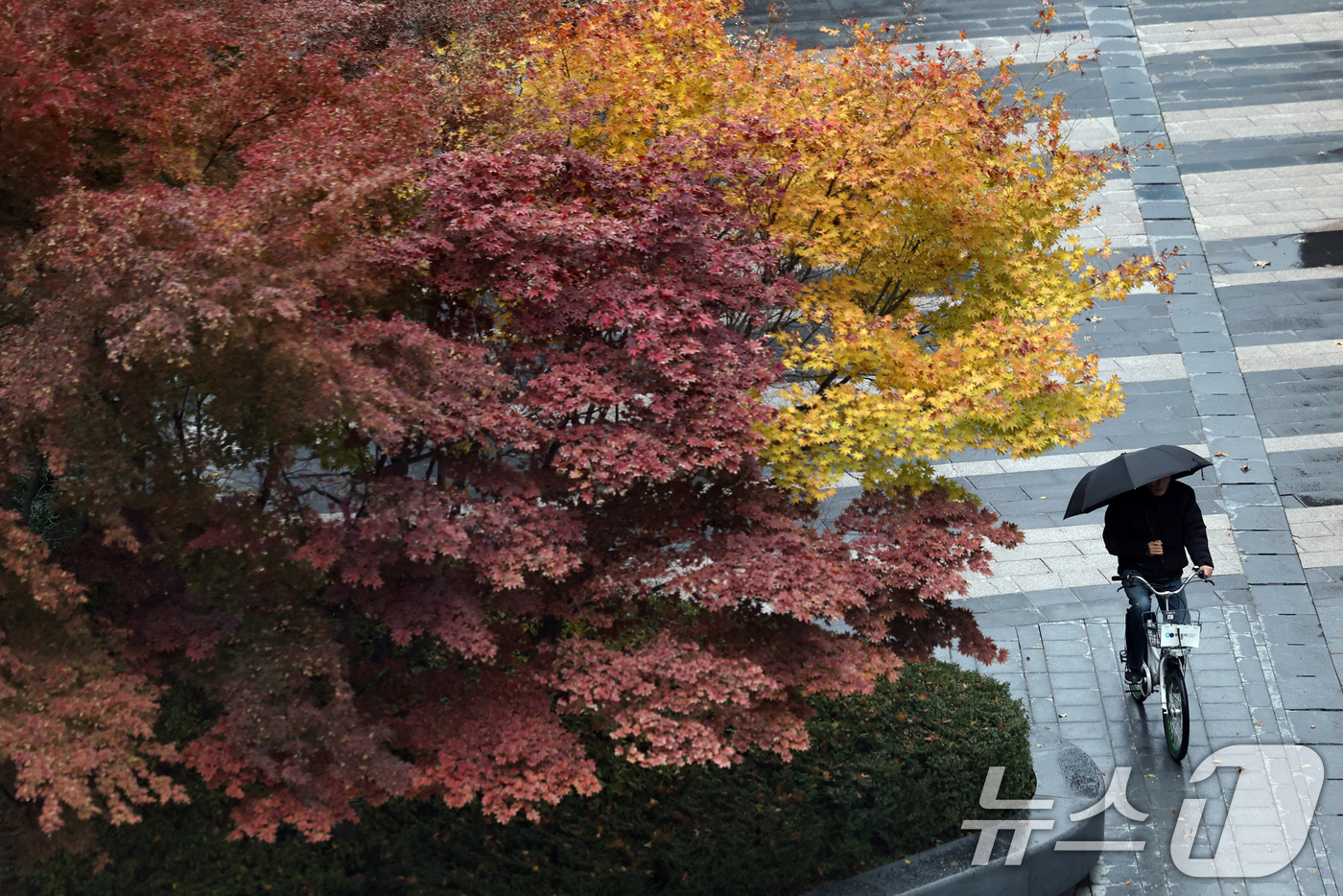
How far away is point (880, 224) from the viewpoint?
21.8 feet

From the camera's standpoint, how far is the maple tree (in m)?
4.79

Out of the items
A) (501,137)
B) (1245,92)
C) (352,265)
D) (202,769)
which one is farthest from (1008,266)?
(1245,92)

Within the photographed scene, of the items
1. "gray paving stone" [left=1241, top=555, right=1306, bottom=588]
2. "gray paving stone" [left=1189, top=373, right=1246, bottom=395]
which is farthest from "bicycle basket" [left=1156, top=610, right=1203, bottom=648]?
"gray paving stone" [left=1189, top=373, right=1246, bottom=395]

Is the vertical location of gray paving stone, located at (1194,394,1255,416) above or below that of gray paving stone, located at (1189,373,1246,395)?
below

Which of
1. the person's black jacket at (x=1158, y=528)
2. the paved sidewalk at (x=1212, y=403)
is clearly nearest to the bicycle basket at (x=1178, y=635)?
the person's black jacket at (x=1158, y=528)

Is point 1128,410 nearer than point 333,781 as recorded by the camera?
No

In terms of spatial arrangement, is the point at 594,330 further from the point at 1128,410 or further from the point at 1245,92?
the point at 1245,92

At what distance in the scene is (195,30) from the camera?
6.04 meters

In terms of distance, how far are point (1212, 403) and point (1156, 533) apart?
15.1ft

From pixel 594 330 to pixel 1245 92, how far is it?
1370 cm

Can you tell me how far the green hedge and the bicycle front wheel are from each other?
1490mm

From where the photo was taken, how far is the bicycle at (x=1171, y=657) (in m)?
7.09

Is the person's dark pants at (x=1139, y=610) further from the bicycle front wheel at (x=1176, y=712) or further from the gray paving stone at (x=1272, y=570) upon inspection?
the gray paving stone at (x=1272, y=570)

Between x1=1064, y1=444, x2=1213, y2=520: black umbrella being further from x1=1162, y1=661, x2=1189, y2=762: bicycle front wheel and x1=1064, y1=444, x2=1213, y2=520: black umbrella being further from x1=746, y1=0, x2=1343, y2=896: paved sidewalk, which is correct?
x1=746, y1=0, x2=1343, y2=896: paved sidewalk
